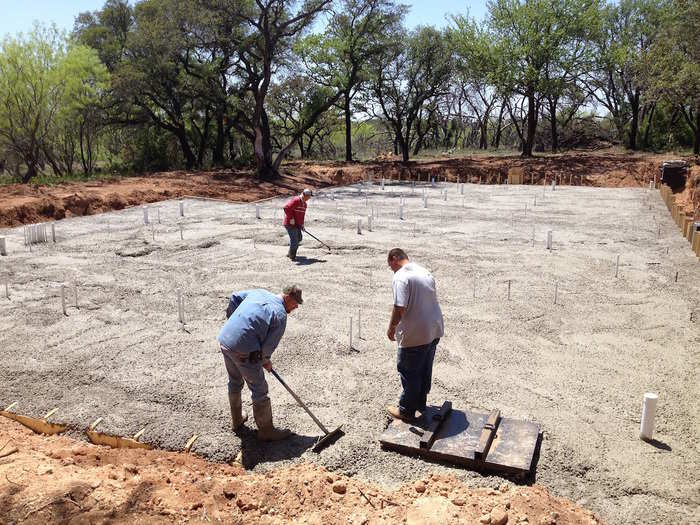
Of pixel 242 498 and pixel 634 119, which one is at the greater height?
pixel 634 119

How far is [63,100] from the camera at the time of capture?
25.2 metres

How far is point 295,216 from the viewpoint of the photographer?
11.0 metres

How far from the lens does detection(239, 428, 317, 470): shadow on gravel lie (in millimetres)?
4699

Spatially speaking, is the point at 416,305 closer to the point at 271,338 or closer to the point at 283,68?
the point at 271,338

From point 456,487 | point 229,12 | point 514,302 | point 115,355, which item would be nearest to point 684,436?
point 456,487

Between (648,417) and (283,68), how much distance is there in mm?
27423

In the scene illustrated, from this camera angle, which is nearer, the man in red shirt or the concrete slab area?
the concrete slab area

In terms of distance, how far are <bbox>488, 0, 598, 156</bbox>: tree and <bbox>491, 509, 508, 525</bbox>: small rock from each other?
94.3 ft

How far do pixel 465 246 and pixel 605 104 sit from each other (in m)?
34.2

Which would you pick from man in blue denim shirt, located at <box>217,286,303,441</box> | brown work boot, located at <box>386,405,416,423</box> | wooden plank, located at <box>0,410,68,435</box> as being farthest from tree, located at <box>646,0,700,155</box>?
wooden plank, located at <box>0,410,68,435</box>

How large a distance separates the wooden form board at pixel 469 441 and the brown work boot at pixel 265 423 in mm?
901

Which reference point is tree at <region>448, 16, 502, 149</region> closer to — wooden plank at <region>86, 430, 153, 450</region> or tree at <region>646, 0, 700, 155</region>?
tree at <region>646, 0, 700, 155</region>

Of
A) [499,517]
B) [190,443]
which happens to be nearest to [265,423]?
[190,443]

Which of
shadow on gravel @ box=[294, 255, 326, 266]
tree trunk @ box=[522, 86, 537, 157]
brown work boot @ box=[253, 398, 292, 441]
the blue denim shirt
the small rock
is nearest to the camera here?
the small rock
